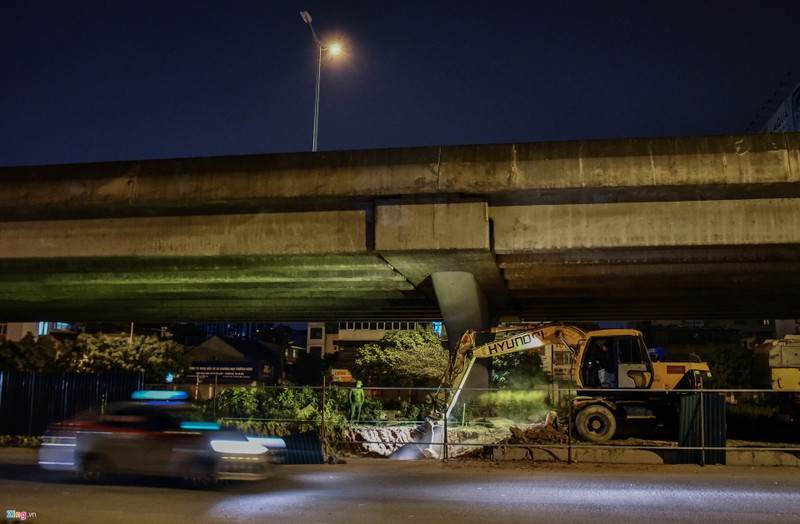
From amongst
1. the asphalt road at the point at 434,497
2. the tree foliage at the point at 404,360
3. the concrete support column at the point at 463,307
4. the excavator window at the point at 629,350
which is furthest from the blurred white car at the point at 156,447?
the tree foliage at the point at 404,360

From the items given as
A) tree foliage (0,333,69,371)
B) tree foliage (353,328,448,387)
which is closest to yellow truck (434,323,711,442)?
tree foliage (353,328,448,387)

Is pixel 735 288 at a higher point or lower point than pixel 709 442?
higher

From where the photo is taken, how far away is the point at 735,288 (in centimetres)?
2136

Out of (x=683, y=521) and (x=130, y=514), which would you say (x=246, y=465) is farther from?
(x=683, y=521)

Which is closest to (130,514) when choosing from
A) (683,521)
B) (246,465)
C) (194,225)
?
(246,465)

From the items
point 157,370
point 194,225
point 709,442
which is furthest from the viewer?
point 157,370

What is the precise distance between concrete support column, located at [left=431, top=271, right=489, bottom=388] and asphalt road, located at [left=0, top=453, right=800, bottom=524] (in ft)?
19.6

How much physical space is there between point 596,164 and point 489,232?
2.80 meters

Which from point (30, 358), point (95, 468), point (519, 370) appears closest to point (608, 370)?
point (95, 468)

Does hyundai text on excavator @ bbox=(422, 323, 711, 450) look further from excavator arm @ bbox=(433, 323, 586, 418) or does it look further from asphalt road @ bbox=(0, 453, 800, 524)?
asphalt road @ bbox=(0, 453, 800, 524)

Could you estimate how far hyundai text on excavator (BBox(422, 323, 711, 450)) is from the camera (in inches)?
728

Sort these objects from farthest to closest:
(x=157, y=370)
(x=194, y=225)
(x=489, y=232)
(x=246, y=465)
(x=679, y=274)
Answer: (x=157, y=370), (x=679, y=274), (x=194, y=225), (x=489, y=232), (x=246, y=465)

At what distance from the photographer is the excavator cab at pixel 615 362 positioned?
18594 millimetres

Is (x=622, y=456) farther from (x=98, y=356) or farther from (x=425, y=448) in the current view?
(x=98, y=356)
